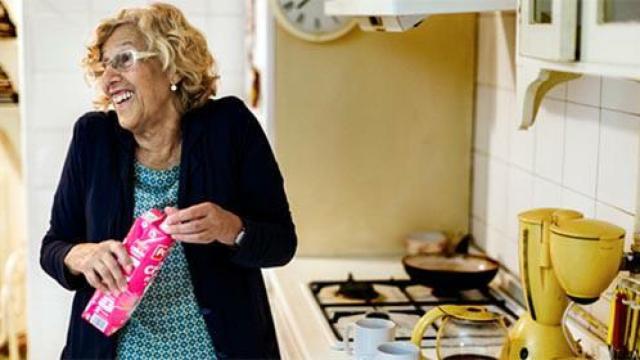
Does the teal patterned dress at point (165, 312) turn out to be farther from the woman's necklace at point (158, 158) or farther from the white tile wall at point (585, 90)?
the white tile wall at point (585, 90)

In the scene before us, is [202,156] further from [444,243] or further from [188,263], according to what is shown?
[444,243]

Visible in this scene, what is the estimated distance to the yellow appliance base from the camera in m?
1.65

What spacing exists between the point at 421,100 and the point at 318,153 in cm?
32

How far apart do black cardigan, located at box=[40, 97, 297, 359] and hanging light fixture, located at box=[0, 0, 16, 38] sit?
79 centimetres

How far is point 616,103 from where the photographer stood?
1.85 meters

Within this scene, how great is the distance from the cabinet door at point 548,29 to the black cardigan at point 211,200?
0.59m

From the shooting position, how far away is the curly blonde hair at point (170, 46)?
187 centimetres

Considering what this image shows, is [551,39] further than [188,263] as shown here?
No

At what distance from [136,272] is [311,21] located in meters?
1.20

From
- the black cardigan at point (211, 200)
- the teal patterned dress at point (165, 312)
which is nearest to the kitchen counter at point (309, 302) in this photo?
the black cardigan at point (211, 200)

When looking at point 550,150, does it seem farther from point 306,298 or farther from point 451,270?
point 306,298

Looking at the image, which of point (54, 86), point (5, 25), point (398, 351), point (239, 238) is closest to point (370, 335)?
point (398, 351)

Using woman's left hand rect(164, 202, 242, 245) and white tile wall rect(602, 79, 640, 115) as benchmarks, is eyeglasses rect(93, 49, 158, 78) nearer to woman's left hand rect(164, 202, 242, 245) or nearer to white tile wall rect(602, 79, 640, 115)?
woman's left hand rect(164, 202, 242, 245)

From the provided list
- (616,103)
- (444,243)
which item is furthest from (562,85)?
(444,243)
